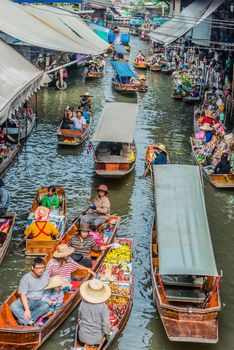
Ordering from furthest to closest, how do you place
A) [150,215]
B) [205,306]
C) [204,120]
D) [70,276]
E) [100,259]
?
1. [204,120]
2. [150,215]
3. [100,259]
4. [70,276]
5. [205,306]

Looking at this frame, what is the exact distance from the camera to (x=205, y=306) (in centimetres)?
914

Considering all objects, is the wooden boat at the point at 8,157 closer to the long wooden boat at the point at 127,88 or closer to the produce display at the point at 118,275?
the produce display at the point at 118,275

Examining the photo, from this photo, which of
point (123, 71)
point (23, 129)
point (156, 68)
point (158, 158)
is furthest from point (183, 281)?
point (156, 68)

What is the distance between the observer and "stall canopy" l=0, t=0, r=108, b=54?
54.5ft

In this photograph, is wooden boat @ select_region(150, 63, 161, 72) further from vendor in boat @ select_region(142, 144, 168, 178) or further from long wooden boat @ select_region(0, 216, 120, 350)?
long wooden boat @ select_region(0, 216, 120, 350)

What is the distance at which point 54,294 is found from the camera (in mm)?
9008

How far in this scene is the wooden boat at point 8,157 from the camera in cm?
1659

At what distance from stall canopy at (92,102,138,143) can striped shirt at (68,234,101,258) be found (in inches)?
221

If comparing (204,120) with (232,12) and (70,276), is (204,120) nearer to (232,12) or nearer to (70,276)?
(232,12)

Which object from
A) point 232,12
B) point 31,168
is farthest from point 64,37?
point 232,12

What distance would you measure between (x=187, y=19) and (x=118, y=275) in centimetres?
1570

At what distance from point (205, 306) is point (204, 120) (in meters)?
13.0

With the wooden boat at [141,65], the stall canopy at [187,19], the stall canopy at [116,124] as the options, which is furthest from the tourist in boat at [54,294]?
the wooden boat at [141,65]

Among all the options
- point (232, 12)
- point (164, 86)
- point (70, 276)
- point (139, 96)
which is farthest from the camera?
point (164, 86)
